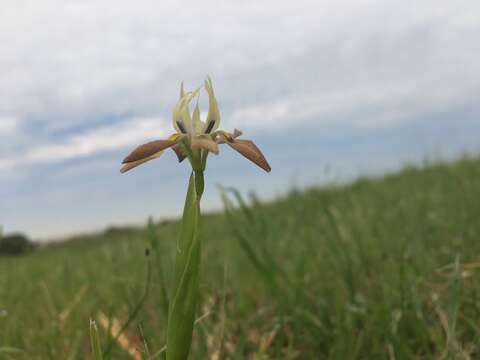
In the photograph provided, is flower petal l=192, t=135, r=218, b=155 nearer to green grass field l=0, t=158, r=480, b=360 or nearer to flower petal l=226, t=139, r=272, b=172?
flower petal l=226, t=139, r=272, b=172

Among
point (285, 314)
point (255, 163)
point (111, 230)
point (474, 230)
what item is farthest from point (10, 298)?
point (111, 230)

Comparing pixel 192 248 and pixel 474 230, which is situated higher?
pixel 192 248

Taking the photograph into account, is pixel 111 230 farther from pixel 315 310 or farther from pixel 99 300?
pixel 315 310

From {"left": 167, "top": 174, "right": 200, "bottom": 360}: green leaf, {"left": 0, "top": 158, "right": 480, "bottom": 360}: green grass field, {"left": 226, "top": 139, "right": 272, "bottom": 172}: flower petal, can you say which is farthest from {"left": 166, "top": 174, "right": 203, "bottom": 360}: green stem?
{"left": 0, "top": 158, "right": 480, "bottom": 360}: green grass field

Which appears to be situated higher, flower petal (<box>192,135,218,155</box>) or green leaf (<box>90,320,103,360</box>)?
flower petal (<box>192,135,218,155</box>)

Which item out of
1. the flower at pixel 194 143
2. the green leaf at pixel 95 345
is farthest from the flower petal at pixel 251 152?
the green leaf at pixel 95 345

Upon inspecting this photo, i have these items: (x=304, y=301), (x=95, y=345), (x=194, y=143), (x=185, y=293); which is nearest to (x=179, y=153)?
(x=194, y=143)
